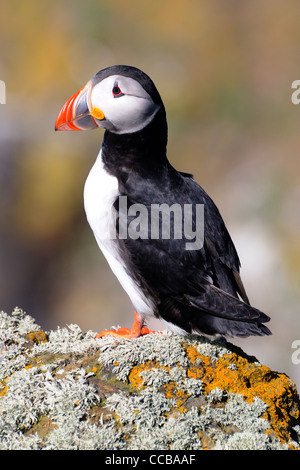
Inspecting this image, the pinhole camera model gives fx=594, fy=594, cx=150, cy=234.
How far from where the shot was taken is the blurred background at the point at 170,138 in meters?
8.18

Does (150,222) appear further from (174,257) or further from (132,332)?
(132,332)

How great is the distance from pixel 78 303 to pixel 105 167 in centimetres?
454

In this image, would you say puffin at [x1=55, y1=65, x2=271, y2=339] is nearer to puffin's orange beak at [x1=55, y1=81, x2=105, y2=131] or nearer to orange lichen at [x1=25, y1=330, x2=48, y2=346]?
puffin's orange beak at [x1=55, y1=81, x2=105, y2=131]

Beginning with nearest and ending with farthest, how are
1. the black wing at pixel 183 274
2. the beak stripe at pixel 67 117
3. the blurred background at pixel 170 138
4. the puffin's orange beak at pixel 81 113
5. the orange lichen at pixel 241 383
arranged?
the orange lichen at pixel 241 383 → the black wing at pixel 183 274 → the puffin's orange beak at pixel 81 113 → the beak stripe at pixel 67 117 → the blurred background at pixel 170 138

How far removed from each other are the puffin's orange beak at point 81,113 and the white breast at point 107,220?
355 millimetres

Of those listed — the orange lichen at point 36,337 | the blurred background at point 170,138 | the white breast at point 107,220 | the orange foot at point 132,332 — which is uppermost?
the blurred background at point 170,138

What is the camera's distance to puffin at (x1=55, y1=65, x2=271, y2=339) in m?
3.85

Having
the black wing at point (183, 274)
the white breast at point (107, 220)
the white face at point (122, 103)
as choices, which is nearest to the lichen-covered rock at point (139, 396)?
the black wing at point (183, 274)

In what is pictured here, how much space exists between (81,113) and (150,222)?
0.88 metres

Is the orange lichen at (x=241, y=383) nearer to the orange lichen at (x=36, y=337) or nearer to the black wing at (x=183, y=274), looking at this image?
the black wing at (x=183, y=274)

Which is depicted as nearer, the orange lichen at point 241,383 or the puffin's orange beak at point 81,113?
the orange lichen at point 241,383
